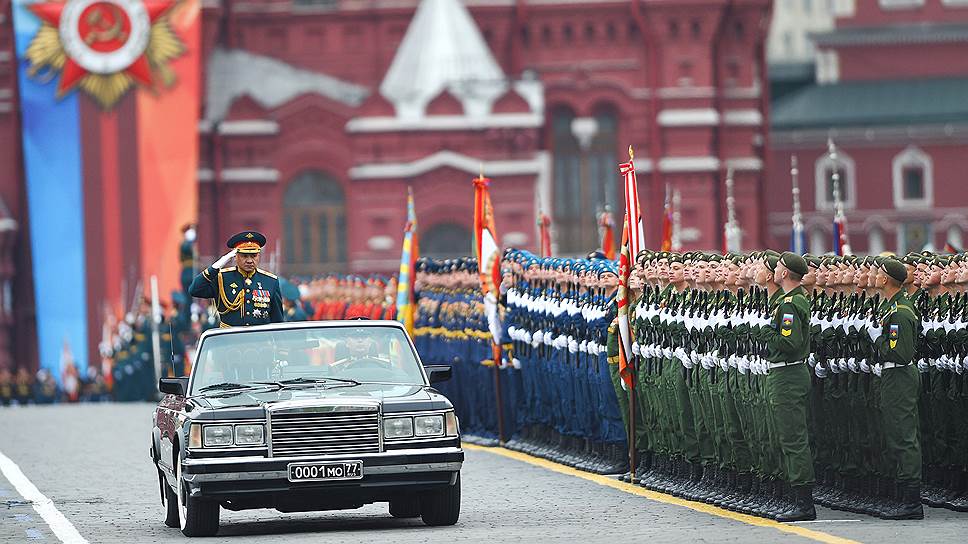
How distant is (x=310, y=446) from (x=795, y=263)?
2.86 meters

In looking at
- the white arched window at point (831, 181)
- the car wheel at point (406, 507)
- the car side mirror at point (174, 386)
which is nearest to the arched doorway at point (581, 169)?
the white arched window at point (831, 181)

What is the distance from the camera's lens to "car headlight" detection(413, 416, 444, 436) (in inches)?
510

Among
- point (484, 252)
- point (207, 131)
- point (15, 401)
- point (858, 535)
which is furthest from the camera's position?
point (207, 131)

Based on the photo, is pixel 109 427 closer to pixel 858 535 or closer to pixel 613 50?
pixel 858 535

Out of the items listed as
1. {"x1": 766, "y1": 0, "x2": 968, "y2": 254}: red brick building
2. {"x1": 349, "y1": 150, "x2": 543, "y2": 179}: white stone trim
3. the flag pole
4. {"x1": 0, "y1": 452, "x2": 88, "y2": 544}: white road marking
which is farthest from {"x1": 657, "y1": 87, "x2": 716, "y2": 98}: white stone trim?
the flag pole

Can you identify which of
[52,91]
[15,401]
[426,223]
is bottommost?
[15,401]

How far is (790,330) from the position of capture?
13.0m

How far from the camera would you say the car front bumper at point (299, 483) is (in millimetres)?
12758

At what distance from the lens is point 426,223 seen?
53.0 metres

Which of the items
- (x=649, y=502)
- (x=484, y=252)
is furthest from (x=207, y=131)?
(x=649, y=502)

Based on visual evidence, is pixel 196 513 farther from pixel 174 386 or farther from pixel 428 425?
pixel 428 425

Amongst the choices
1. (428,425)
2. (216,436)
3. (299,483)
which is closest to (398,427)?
(428,425)

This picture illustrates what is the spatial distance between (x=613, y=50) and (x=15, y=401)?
15994 millimetres

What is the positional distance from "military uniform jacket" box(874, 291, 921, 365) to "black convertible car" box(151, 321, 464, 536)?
2.45 metres
